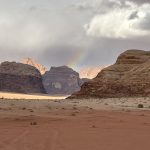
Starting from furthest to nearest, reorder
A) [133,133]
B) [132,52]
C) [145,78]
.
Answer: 1. [132,52]
2. [145,78]
3. [133,133]

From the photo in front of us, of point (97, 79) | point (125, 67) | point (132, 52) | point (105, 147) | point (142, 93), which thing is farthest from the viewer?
point (132, 52)

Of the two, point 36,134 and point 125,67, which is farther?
point 125,67

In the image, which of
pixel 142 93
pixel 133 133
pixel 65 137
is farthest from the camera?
pixel 142 93

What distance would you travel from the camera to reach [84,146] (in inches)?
424

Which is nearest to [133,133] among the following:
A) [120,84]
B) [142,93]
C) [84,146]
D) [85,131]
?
[85,131]

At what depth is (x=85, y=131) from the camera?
14.4m

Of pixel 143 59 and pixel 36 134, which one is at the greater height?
pixel 143 59

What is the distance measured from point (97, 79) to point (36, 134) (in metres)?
89.6

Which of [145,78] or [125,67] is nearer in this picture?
[145,78]

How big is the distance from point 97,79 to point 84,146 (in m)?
91.9

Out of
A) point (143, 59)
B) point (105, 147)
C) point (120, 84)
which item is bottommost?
point (105, 147)

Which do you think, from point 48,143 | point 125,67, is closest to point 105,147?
point 48,143

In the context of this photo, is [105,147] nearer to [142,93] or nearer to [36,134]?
[36,134]

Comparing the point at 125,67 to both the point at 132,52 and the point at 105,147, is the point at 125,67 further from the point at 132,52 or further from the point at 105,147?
the point at 105,147
